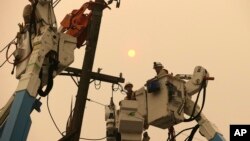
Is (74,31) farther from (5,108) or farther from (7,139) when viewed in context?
(7,139)

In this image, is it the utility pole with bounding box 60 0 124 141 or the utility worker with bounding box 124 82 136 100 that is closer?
the utility pole with bounding box 60 0 124 141

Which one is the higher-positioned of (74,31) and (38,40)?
(74,31)

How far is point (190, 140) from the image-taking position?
6758 mm

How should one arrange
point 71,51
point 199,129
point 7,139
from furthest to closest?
1. point 199,129
2. point 71,51
3. point 7,139

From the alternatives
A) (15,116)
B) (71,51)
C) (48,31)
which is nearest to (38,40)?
(48,31)

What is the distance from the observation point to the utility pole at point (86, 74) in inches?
271

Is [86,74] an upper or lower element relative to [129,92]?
upper

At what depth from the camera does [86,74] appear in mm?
7480

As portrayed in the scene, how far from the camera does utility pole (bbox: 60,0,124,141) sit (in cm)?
688

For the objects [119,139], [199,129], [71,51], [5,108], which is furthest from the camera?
[119,139]

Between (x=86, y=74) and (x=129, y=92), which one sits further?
(x=129, y=92)

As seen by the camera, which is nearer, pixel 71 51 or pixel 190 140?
pixel 71 51

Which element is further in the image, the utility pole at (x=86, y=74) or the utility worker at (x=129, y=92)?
the utility worker at (x=129, y=92)

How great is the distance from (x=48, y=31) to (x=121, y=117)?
7.47ft
